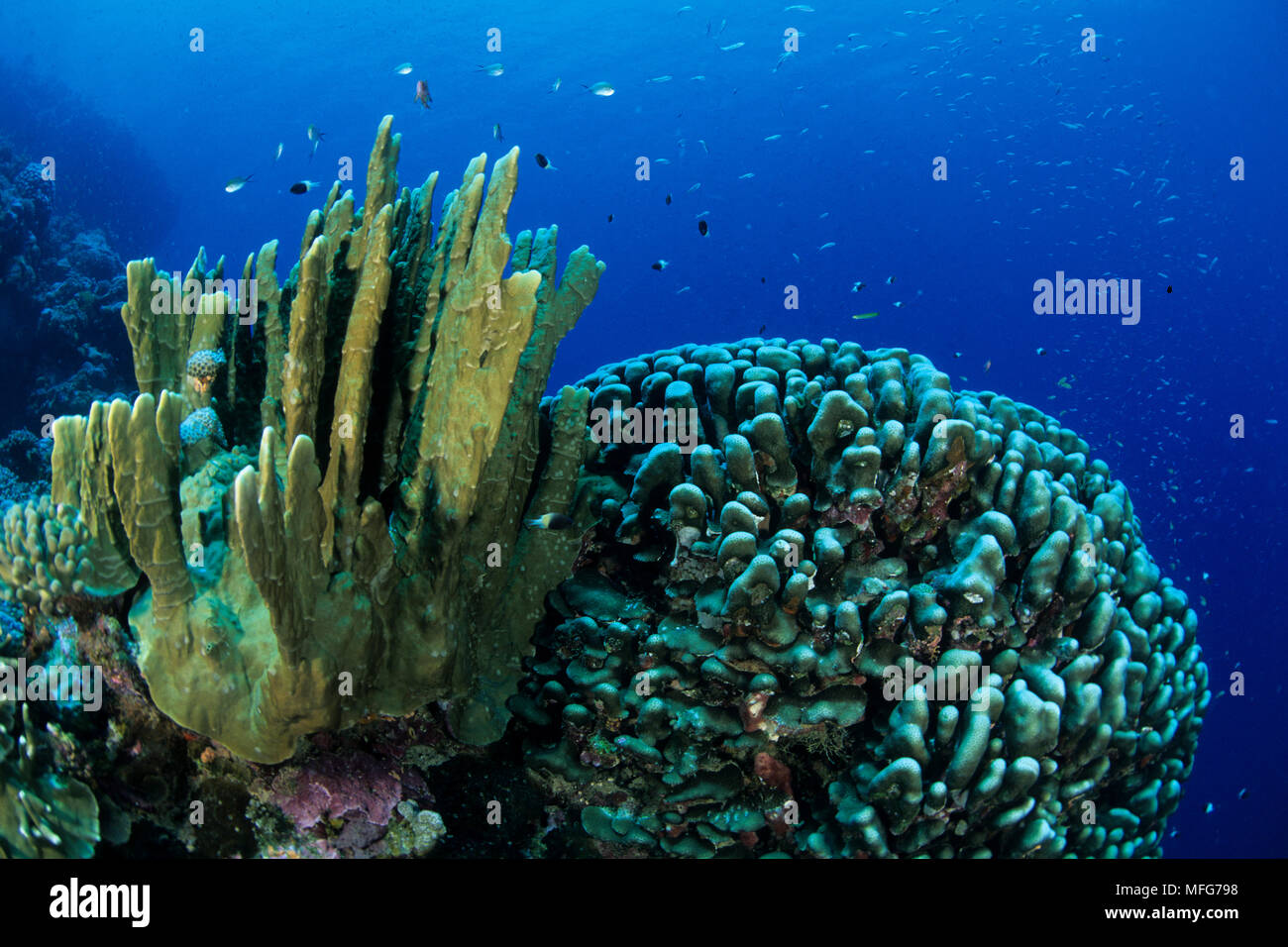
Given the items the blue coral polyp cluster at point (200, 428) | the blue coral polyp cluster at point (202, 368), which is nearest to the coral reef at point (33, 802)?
the blue coral polyp cluster at point (200, 428)

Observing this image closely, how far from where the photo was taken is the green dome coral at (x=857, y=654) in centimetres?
283

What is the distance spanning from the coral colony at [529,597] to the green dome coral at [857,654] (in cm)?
2

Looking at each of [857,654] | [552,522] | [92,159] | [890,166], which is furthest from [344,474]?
[890,166]

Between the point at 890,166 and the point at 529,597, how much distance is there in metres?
67.3

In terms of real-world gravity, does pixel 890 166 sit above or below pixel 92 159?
above

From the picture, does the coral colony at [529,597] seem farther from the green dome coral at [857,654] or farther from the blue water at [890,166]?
the blue water at [890,166]

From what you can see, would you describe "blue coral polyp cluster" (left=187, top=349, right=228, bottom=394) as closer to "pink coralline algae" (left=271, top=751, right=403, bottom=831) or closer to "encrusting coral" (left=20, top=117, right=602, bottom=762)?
"encrusting coral" (left=20, top=117, right=602, bottom=762)

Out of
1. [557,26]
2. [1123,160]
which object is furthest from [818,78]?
[1123,160]

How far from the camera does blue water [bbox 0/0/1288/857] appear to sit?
33.5 m

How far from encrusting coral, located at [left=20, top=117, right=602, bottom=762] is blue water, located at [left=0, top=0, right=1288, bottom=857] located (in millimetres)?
30125

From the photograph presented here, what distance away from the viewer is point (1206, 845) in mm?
24562

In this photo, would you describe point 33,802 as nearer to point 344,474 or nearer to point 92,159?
point 344,474

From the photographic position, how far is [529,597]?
333 cm
